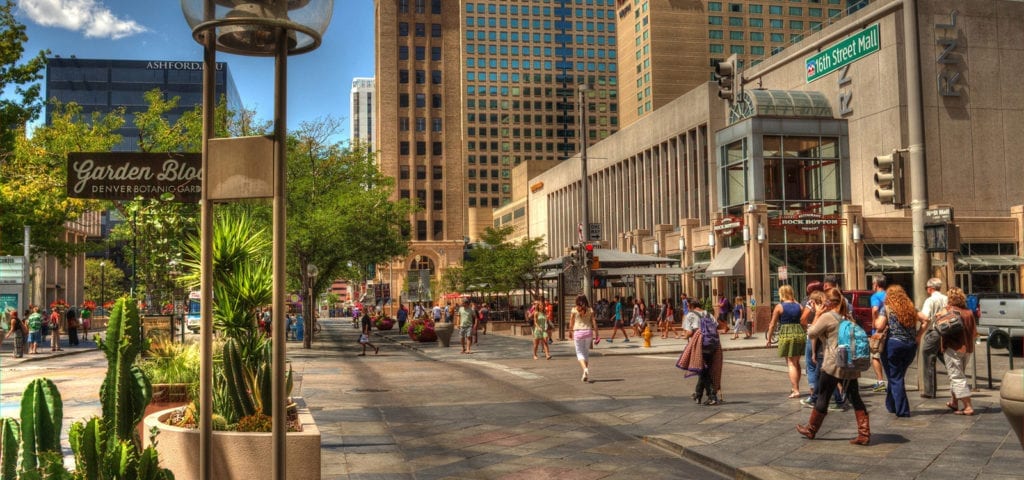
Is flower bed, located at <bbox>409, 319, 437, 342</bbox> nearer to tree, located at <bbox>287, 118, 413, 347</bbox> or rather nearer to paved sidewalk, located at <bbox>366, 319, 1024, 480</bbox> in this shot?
tree, located at <bbox>287, 118, 413, 347</bbox>

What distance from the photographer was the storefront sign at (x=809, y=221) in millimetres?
45188

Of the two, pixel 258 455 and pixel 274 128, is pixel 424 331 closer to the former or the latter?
pixel 258 455

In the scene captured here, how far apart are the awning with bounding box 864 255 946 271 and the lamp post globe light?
147 feet

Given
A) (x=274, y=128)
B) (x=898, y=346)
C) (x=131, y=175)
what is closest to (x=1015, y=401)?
(x=274, y=128)

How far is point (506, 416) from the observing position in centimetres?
1269

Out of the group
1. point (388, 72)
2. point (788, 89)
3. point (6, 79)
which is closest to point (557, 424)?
point (6, 79)

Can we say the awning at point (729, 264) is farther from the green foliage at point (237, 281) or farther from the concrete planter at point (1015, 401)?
the concrete planter at point (1015, 401)

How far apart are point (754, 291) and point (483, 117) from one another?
10505 centimetres

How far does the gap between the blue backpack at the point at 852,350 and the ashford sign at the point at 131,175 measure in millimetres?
6952

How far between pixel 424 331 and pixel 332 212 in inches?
243

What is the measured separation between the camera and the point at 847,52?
1326 centimetres

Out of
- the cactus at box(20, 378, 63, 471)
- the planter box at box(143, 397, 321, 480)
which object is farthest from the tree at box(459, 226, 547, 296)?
the cactus at box(20, 378, 63, 471)

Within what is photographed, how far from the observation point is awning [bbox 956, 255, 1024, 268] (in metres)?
45.1

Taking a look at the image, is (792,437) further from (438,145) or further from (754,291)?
(438,145)
